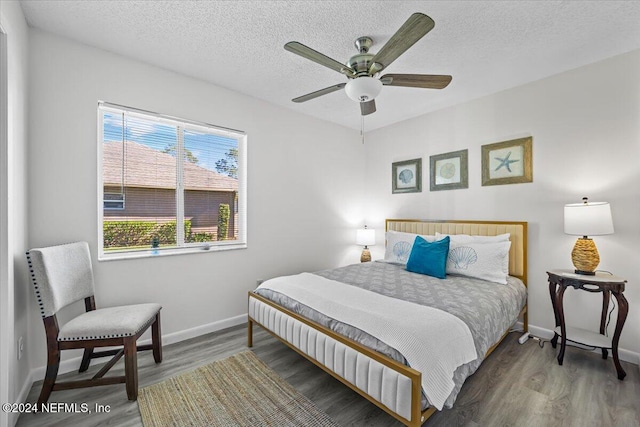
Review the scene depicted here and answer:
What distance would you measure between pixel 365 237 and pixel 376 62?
2.83 metres

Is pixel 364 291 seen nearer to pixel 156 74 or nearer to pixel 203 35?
pixel 203 35

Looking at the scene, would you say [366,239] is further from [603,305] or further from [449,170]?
[603,305]

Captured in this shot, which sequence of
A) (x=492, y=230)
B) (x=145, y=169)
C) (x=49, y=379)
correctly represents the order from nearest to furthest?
(x=49, y=379), (x=145, y=169), (x=492, y=230)

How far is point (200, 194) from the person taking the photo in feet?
10.2

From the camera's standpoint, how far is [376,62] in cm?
197

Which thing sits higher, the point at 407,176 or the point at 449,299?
the point at 407,176

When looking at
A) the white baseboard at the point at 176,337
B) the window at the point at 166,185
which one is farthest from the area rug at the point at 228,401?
the window at the point at 166,185

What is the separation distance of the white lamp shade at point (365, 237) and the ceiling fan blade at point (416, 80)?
8.35 feet

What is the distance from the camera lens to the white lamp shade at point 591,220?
2.27m

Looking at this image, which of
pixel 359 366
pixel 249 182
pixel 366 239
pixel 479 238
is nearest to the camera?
pixel 359 366

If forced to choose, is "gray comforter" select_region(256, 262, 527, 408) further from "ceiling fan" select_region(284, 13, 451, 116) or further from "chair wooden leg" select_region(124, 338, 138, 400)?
"ceiling fan" select_region(284, 13, 451, 116)

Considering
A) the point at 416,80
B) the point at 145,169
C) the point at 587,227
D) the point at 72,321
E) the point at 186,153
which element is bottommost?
the point at 72,321

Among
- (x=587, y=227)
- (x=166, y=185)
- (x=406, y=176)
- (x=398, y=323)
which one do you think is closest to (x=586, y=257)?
(x=587, y=227)

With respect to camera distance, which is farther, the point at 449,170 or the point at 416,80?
the point at 449,170
